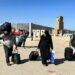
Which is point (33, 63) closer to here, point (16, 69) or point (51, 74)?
point (16, 69)

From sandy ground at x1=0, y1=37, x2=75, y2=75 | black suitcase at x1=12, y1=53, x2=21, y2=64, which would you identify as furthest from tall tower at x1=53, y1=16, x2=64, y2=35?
black suitcase at x1=12, y1=53, x2=21, y2=64

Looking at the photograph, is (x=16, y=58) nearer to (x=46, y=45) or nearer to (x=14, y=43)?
(x=14, y=43)

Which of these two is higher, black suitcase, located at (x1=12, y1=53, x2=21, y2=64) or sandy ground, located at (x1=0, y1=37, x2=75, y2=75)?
black suitcase, located at (x1=12, y1=53, x2=21, y2=64)

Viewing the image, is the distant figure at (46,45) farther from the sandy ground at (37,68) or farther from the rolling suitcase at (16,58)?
the rolling suitcase at (16,58)

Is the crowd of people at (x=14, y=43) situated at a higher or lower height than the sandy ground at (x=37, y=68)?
higher

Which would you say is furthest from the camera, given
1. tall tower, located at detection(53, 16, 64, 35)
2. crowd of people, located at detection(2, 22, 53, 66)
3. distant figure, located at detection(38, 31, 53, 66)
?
tall tower, located at detection(53, 16, 64, 35)

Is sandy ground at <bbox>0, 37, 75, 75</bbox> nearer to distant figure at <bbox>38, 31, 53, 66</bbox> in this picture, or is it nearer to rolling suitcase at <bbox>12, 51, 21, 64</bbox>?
rolling suitcase at <bbox>12, 51, 21, 64</bbox>

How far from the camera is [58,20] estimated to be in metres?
81.4

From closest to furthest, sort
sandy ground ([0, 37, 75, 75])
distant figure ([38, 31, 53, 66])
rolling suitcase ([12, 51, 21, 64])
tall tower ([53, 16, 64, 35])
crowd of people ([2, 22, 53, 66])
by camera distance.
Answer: sandy ground ([0, 37, 75, 75]) < crowd of people ([2, 22, 53, 66]) < distant figure ([38, 31, 53, 66]) < rolling suitcase ([12, 51, 21, 64]) < tall tower ([53, 16, 64, 35])

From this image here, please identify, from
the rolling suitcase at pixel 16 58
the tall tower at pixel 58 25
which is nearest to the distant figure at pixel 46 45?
the rolling suitcase at pixel 16 58

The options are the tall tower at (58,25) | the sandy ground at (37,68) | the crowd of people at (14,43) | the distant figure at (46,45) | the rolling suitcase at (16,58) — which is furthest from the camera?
the tall tower at (58,25)

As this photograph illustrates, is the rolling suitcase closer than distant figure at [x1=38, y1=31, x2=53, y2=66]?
No

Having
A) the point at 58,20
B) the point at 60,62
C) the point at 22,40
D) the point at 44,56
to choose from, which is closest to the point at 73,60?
the point at 60,62

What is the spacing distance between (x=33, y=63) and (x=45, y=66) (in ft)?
3.19
